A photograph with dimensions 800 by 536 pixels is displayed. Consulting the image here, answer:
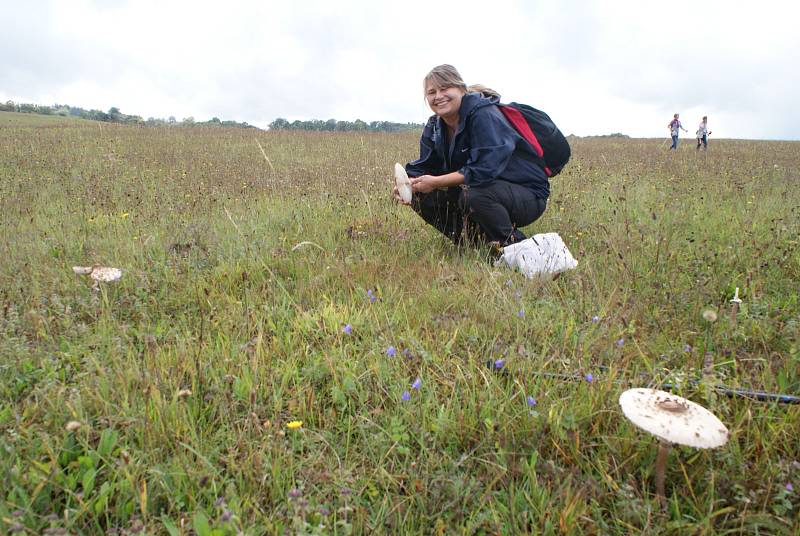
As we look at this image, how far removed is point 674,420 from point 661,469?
22 centimetres

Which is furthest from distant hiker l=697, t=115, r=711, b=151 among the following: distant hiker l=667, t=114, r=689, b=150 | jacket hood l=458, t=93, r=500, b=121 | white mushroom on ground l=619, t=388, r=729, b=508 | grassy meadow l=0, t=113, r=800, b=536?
white mushroom on ground l=619, t=388, r=729, b=508

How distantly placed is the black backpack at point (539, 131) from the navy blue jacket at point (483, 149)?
0.21ft

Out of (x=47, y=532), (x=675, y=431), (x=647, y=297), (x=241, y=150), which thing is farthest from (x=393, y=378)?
(x=241, y=150)

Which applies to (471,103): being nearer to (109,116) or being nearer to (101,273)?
(101,273)

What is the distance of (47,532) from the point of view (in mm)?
1308

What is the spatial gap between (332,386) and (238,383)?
382mm

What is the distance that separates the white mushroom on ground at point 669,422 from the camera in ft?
4.43

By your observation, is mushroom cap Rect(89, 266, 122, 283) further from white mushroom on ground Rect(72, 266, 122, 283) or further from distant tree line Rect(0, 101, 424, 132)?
distant tree line Rect(0, 101, 424, 132)

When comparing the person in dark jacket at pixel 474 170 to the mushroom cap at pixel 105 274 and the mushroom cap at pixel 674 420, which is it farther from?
the mushroom cap at pixel 674 420

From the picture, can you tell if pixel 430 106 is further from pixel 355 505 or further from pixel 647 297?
pixel 355 505

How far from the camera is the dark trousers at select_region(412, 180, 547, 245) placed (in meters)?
3.62

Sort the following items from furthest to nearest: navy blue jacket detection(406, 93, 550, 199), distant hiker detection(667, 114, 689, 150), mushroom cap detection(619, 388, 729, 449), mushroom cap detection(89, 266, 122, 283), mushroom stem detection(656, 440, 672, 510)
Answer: distant hiker detection(667, 114, 689, 150) < navy blue jacket detection(406, 93, 550, 199) < mushroom cap detection(89, 266, 122, 283) < mushroom stem detection(656, 440, 672, 510) < mushroom cap detection(619, 388, 729, 449)

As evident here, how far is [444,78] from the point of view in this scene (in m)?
3.53

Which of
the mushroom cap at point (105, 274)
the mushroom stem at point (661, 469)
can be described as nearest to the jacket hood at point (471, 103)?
the mushroom cap at point (105, 274)
